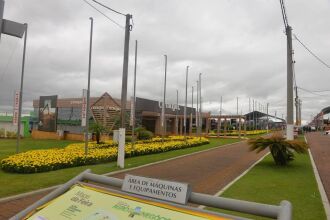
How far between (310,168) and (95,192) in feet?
42.4

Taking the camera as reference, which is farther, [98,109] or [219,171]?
[98,109]

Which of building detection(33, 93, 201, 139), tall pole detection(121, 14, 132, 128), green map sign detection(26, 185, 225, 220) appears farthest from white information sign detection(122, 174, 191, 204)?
building detection(33, 93, 201, 139)

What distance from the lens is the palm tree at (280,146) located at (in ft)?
48.1

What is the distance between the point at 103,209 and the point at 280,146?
12.8m

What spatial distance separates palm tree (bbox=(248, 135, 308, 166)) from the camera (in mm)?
14647

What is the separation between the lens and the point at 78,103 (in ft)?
133

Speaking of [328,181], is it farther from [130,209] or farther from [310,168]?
[130,209]

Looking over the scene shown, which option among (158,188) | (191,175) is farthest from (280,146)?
(158,188)

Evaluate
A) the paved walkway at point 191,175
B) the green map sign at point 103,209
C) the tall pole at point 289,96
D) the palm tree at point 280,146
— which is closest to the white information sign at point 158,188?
the green map sign at point 103,209

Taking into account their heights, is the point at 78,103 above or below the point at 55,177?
above

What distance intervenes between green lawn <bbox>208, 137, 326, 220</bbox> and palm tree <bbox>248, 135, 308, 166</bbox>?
3.02ft

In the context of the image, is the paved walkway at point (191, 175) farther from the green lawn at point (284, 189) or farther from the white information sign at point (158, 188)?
the white information sign at point (158, 188)

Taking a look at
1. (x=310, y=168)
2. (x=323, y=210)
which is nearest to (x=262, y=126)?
(x=310, y=168)

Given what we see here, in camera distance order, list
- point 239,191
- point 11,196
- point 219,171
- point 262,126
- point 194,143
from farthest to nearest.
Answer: point 262,126 → point 194,143 → point 219,171 → point 239,191 → point 11,196
